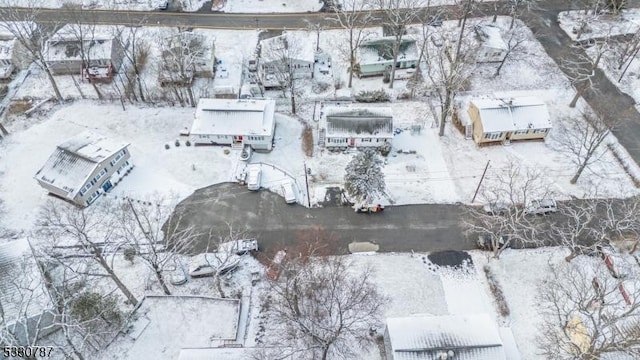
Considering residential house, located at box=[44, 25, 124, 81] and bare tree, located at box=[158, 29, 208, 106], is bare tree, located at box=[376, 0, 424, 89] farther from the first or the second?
residential house, located at box=[44, 25, 124, 81]

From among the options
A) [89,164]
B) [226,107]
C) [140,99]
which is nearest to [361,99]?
[226,107]

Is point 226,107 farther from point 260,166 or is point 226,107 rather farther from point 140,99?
point 140,99

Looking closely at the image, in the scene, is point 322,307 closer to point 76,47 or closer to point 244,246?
point 244,246

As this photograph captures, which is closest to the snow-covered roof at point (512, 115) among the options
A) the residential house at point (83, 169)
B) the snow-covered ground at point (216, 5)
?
the snow-covered ground at point (216, 5)

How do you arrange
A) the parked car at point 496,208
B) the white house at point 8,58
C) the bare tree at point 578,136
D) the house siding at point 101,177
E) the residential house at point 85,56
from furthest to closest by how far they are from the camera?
the white house at point 8,58, the residential house at point 85,56, the bare tree at point 578,136, the house siding at point 101,177, the parked car at point 496,208

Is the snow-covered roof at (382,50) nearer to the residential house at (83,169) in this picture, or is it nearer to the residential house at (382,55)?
the residential house at (382,55)

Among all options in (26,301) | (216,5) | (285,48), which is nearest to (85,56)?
(216,5)
